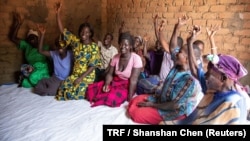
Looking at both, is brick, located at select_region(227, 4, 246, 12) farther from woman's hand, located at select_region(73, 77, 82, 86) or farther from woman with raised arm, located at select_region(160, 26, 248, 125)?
woman's hand, located at select_region(73, 77, 82, 86)

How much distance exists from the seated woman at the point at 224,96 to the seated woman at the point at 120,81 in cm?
137

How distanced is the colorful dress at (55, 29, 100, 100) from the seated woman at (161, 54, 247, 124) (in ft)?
6.46

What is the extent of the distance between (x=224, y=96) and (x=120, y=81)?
180cm

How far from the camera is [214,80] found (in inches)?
76.7

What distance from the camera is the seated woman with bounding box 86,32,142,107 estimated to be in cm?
319

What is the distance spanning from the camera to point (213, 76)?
6.42ft

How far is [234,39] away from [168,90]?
1665 mm

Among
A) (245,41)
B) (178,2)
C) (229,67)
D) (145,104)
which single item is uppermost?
(178,2)

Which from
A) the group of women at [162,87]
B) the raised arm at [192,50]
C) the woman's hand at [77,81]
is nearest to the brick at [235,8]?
the group of women at [162,87]

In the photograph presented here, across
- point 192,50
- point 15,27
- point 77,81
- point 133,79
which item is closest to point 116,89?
point 133,79

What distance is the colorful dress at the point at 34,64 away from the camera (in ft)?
13.1

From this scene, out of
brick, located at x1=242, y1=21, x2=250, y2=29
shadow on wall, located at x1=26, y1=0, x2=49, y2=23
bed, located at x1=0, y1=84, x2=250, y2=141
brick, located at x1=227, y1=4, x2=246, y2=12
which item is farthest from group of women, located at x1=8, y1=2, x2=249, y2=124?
brick, located at x1=242, y1=21, x2=250, y2=29

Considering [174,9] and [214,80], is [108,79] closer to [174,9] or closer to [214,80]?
[214,80]

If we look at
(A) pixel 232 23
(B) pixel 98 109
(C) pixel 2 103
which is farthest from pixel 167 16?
(C) pixel 2 103
